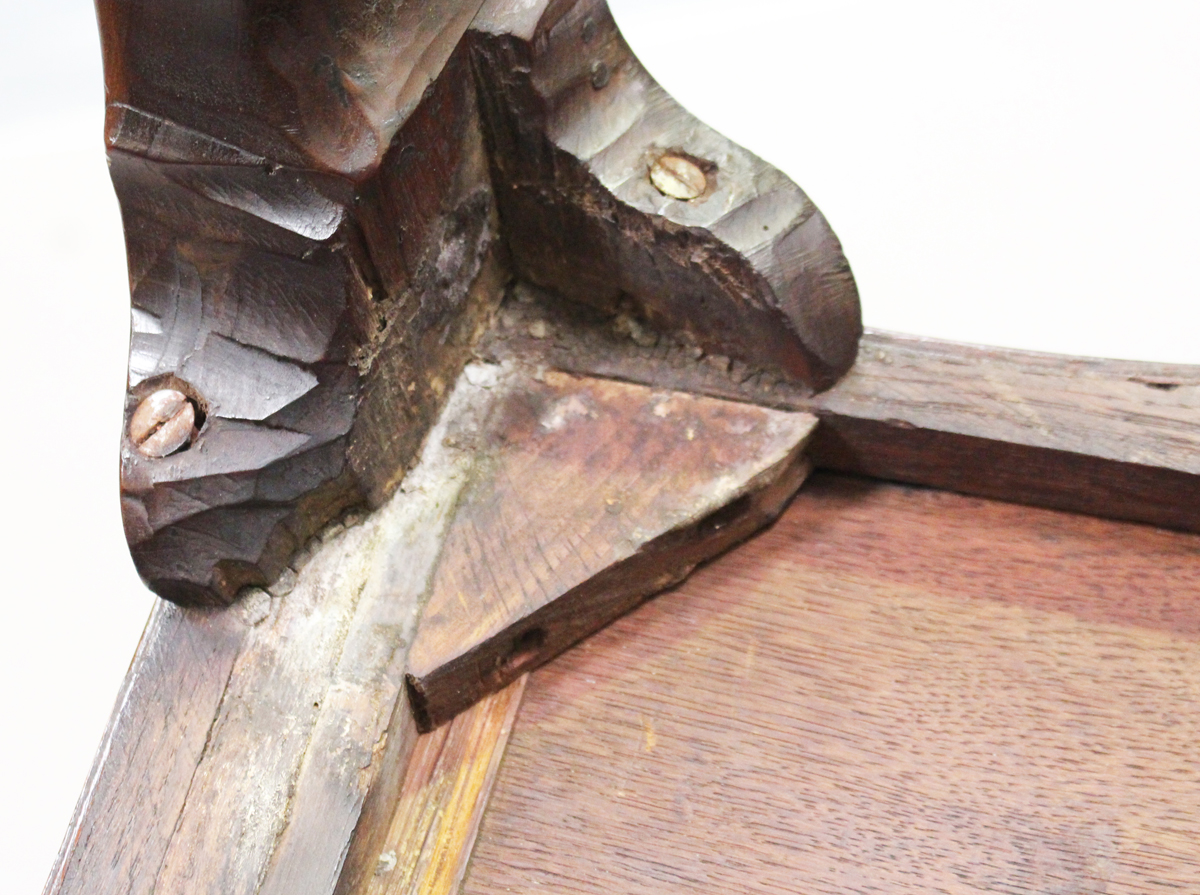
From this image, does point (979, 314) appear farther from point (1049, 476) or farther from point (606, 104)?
point (606, 104)

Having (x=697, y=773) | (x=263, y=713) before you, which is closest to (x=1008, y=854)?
(x=697, y=773)

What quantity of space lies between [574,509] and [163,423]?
0.82 feet

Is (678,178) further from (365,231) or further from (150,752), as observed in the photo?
(150,752)

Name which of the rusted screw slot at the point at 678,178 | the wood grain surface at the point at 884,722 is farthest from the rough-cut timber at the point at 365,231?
the wood grain surface at the point at 884,722

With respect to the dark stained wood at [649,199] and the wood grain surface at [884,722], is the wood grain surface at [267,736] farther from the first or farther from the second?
the dark stained wood at [649,199]

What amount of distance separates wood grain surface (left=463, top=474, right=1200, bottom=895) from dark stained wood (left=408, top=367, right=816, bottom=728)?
36 millimetres

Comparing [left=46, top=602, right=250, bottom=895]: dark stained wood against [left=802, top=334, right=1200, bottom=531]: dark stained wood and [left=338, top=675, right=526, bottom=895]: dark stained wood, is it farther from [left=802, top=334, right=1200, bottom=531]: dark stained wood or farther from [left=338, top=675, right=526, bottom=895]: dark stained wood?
[left=802, top=334, right=1200, bottom=531]: dark stained wood

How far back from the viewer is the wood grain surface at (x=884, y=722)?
76 cm

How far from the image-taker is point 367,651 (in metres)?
0.77

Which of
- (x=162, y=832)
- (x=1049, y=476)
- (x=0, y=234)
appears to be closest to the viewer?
(x=162, y=832)

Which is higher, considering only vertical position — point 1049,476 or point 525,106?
point 525,106

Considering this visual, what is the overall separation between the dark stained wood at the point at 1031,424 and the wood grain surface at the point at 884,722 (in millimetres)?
32

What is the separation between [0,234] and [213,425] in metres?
0.77

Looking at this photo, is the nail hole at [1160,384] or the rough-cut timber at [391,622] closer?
the rough-cut timber at [391,622]
